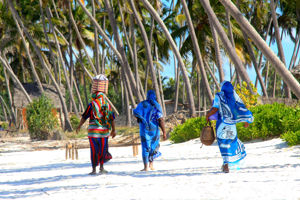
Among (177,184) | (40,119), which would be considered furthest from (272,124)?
(40,119)

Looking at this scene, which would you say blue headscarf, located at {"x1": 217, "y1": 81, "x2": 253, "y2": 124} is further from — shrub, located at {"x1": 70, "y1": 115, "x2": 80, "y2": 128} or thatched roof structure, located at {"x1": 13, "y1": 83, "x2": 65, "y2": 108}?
thatched roof structure, located at {"x1": 13, "y1": 83, "x2": 65, "y2": 108}

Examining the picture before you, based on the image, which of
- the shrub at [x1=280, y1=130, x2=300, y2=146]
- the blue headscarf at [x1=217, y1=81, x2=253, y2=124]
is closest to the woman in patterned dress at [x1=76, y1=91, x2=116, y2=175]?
the blue headscarf at [x1=217, y1=81, x2=253, y2=124]

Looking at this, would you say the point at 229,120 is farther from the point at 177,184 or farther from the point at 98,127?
the point at 98,127

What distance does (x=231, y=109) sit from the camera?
7.03 m

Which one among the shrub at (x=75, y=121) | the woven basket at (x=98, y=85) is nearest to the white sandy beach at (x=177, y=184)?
the woven basket at (x=98, y=85)

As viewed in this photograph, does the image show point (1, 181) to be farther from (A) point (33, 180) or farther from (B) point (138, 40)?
(B) point (138, 40)

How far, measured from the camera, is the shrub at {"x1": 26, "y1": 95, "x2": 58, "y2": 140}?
2241 cm

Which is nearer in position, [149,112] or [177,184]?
[177,184]

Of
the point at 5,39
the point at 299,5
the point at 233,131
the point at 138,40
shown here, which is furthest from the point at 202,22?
the point at 233,131

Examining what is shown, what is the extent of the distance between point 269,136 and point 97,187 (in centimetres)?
742

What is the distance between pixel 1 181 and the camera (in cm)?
761

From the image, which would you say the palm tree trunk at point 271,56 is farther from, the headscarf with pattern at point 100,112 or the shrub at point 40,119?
the shrub at point 40,119

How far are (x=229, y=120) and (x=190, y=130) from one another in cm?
828

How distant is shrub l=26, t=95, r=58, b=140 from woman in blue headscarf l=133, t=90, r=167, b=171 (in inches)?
611
